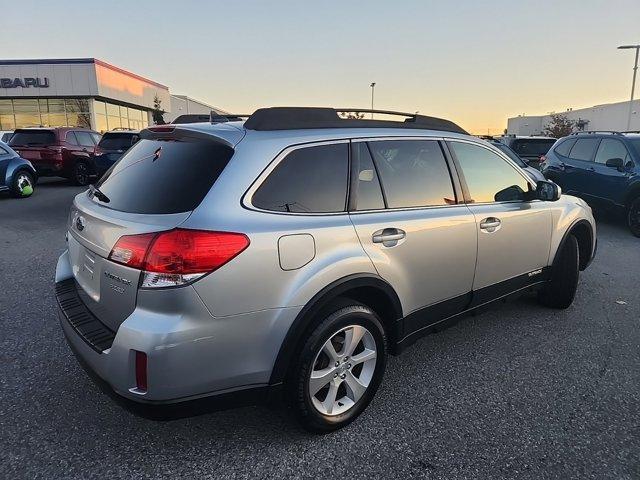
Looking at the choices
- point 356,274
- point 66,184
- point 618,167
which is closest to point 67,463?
point 356,274

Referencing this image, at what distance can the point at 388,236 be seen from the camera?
8.96ft

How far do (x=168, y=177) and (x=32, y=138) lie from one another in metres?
14.0

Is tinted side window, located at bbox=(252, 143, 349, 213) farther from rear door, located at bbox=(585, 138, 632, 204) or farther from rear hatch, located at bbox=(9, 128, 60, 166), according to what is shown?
rear hatch, located at bbox=(9, 128, 60, 166)

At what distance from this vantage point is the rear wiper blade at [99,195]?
2.63m

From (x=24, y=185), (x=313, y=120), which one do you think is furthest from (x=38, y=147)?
(x=313, y=120)

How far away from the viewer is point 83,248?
259 centimetres

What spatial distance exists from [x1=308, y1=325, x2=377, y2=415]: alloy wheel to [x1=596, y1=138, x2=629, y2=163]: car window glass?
7937mm

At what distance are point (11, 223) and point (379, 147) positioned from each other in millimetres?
8194

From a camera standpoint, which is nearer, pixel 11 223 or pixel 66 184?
pixel 11 223

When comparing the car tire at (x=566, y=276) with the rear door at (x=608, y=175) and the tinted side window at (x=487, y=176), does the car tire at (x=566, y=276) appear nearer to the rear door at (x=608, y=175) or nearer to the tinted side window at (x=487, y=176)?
the tinted side window at (x=487, y=176)

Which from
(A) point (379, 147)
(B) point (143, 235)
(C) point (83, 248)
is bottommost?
(C) point (83, 248)

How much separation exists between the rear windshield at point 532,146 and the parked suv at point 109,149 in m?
11.0

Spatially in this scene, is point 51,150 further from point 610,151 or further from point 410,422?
point 410,422

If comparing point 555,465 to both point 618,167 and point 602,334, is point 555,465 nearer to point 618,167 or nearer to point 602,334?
point 602,334
